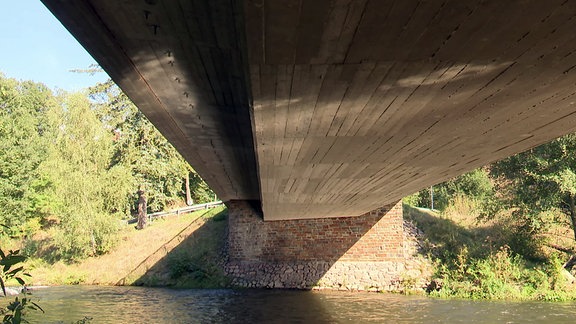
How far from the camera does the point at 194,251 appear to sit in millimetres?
20453

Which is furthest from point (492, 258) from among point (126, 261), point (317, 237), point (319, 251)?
point (126, 261)

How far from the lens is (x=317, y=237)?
17.6m

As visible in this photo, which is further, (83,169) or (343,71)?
(83,169)

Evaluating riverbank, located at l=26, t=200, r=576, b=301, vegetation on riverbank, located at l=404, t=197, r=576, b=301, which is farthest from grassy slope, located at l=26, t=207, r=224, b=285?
vegetation on riverbank, located at l=404, t=197, r=576, b=301

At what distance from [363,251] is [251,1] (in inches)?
612

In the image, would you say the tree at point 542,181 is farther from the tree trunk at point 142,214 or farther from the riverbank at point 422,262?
the tree trunk at point 142,214

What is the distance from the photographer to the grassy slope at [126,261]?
21.1 meters

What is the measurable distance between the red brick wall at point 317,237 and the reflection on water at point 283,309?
5.76ft

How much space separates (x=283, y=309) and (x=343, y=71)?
10.5m

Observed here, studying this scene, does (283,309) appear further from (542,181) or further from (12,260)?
(12,260)

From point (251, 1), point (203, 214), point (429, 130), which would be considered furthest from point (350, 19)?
point (203, 214)

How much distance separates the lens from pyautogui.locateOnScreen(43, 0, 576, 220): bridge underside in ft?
8.67

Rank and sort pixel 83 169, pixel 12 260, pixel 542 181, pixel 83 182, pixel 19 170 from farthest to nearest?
pixel 19 170, pixel 83 169, pixel 83 182, pixel 542 181, pixel 12 260

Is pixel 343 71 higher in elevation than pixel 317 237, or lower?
higher
